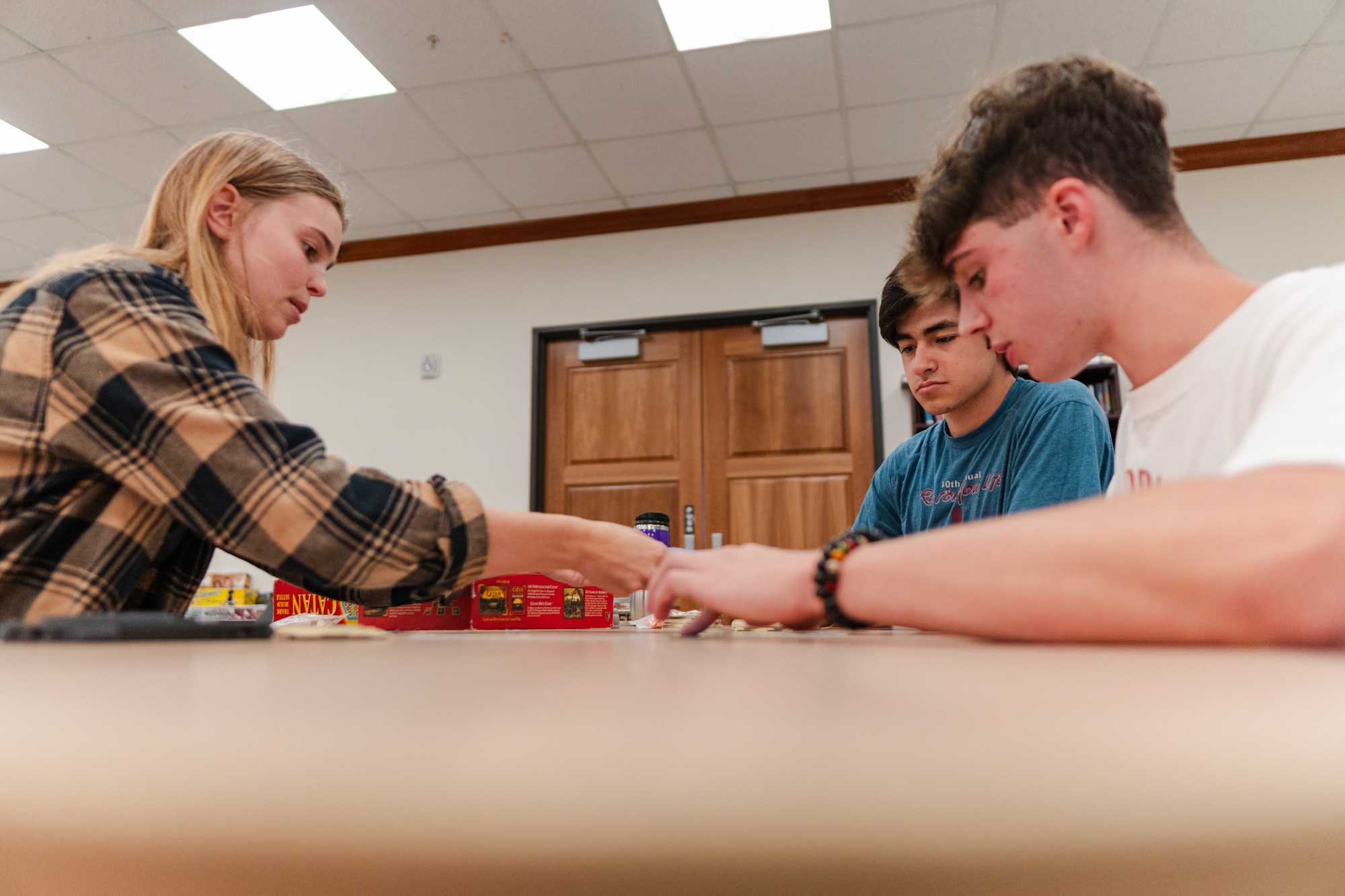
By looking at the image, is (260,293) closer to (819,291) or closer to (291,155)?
(291,155)

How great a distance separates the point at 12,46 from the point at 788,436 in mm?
3685

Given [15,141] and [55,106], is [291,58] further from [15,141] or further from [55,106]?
[15,141]

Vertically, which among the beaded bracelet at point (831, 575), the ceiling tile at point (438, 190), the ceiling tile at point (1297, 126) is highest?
the ceiling tile at point (1297, 126)

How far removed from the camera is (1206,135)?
408 cm

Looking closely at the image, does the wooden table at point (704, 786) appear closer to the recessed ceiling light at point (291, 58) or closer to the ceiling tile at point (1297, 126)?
the recessed ceiling light at point (291, 58)

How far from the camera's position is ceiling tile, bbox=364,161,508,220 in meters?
4.27

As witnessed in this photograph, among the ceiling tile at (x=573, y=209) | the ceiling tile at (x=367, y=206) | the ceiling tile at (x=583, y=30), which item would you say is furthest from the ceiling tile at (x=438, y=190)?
the ceiling tile at (x=583, y=30)

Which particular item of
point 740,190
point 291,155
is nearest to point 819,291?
point 740,190

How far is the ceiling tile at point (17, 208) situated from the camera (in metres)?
4.39

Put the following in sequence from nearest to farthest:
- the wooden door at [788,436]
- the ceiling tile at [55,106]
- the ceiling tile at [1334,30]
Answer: the ceiling tile at [1334,30] < the ceiling tile at [55,106] < the wooden door at [788,436]

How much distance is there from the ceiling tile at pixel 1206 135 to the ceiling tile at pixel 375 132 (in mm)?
3448

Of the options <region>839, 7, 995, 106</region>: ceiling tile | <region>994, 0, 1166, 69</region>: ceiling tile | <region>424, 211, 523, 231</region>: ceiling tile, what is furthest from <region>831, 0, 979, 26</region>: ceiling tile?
<region>424, 211, 523, 231</region>: ceiling tile

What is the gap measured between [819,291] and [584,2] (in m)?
2.00

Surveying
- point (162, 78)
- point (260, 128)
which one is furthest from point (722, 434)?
point (162, 78)
